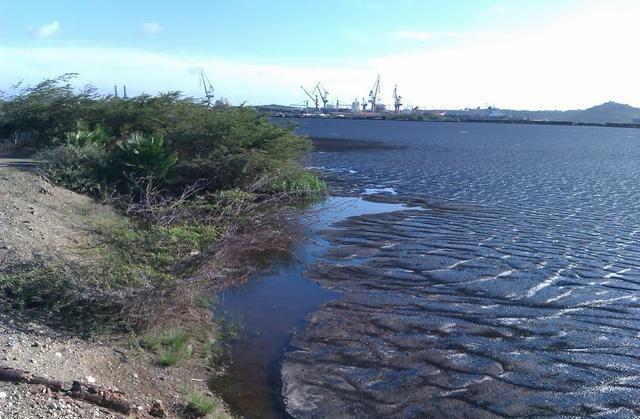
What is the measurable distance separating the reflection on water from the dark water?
21 cm

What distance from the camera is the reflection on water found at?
8.21 meters

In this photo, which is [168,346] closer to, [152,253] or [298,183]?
[152,253]

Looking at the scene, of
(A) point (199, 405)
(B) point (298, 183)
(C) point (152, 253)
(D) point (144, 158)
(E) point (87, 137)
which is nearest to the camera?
(A) point (199, 405)

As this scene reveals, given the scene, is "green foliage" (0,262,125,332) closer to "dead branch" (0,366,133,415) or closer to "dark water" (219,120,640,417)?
"dead branch" (0,366,133,415)

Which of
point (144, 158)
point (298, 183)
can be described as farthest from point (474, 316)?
point (298, 183)

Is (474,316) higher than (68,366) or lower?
lower

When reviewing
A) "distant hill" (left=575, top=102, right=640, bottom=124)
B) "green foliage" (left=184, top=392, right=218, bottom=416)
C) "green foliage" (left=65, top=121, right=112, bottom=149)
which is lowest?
"distant hill" (left=575, top=102, right=640, bottom=124)

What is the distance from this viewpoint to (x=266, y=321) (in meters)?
10.8

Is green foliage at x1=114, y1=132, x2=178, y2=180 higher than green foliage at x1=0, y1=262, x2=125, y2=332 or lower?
higher

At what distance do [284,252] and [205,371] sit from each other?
23.1ft

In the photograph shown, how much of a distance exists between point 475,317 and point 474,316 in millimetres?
48

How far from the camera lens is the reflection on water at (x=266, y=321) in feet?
26.9

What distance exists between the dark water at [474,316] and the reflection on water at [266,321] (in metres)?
0.21

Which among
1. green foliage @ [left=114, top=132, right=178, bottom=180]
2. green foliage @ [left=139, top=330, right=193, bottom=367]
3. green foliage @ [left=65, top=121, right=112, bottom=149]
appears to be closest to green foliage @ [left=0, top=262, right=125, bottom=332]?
green foliage @ [left=139, top=330, right=193, bottom=367]
